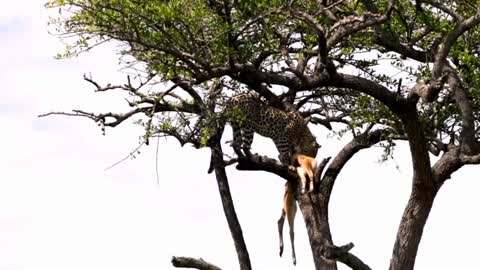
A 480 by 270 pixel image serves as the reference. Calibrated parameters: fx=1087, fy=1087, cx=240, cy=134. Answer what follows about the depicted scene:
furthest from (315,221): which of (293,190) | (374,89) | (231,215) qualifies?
(374,89)

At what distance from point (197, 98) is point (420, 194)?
108 inches

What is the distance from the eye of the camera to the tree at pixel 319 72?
33.4ft

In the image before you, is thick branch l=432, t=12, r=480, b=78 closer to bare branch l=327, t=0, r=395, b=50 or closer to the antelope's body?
bare branch l=327, t=0, r=395, b=50

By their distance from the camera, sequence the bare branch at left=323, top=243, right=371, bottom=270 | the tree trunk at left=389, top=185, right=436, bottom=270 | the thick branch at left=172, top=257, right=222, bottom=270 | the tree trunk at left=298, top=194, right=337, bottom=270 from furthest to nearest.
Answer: the tree trunk at left=298, top=194, right=337, bottom=270, the tree trunk at left=389, top=185, right=436, bottom=270, the thick branch at left=172, top=257, right=222, bottom=270, the bare branch at left=323, top=243, right=371, bottom=270

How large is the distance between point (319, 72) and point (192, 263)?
2741 mm

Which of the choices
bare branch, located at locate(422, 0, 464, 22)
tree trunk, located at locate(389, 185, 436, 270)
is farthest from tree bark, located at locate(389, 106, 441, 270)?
bare branch, located at locate(422, 0, 464, 22)

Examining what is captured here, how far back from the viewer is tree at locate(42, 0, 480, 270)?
10180 millimetres

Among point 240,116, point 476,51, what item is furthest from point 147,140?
point 476,51

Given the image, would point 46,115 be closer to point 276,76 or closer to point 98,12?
point 98,12

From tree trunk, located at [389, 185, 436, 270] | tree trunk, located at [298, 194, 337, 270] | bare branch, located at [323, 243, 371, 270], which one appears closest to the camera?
bare branch, located at [323, 243, 371, 270]

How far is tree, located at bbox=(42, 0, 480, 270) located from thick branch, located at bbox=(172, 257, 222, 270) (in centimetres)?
1

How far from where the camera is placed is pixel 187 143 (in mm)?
12570

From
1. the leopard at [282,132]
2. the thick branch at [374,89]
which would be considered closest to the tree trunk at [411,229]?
the thick branch at [374,89]

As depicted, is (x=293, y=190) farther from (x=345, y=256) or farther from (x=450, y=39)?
(x=450, y=39)
